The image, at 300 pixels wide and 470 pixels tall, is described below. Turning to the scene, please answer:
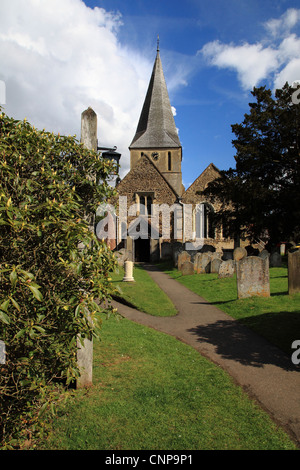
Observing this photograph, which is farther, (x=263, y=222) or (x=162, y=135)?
(x=162, y=135)

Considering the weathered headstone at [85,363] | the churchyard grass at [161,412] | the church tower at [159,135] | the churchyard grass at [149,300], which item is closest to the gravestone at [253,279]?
the churchyard grass at [149,300]

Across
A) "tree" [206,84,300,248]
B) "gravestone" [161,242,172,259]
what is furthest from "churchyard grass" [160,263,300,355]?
"gravestone" [161,242,172,259]

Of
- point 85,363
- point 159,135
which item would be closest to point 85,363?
point 85,363

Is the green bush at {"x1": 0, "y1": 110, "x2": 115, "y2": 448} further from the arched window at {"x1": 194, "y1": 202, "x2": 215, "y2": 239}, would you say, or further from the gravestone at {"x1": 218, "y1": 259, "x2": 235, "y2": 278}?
the arched window at {"x1": 194, "y1": 202, "x2": 215, "y2": 239}

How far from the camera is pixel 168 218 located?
29688mm

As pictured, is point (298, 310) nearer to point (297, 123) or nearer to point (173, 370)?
point (173, 370)

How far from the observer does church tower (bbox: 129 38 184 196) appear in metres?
38.4

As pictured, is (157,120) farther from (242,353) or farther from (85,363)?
(85,363)

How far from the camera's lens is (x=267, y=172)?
72.4 ft

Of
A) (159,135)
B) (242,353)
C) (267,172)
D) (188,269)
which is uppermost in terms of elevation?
(159,135)

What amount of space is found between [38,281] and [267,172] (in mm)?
22009

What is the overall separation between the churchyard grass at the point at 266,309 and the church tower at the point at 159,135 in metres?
26.3
